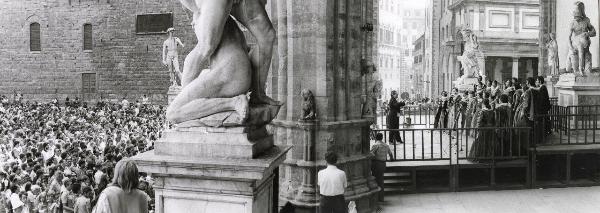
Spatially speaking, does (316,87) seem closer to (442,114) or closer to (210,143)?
(210,143)

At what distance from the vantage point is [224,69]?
15.7 ft

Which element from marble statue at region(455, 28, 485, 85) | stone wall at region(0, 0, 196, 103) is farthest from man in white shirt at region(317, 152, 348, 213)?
stone wall at region(0, 0, 196, 103)

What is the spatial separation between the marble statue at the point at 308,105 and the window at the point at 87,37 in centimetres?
3518

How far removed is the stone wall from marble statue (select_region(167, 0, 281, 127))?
33.8 metres

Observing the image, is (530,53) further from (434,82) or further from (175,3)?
(175,3)

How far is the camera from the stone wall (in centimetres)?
3872

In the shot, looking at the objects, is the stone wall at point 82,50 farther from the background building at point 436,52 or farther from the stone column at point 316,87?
the stone column at point 316,87

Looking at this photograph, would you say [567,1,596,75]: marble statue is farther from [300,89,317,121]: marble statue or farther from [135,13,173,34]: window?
[135,13,173,34]: window

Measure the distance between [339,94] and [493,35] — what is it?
29095 mm

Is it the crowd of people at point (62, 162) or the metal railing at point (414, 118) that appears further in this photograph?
the metal railing at point (414, 118)

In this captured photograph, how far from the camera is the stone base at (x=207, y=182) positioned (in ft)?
14.6

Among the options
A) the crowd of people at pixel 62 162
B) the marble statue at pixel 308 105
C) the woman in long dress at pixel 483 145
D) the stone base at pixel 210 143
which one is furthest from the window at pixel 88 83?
the stone base at pixel 210 143

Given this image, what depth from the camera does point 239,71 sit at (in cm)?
480

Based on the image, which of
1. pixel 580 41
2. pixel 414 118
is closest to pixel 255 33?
pixel 580 41
